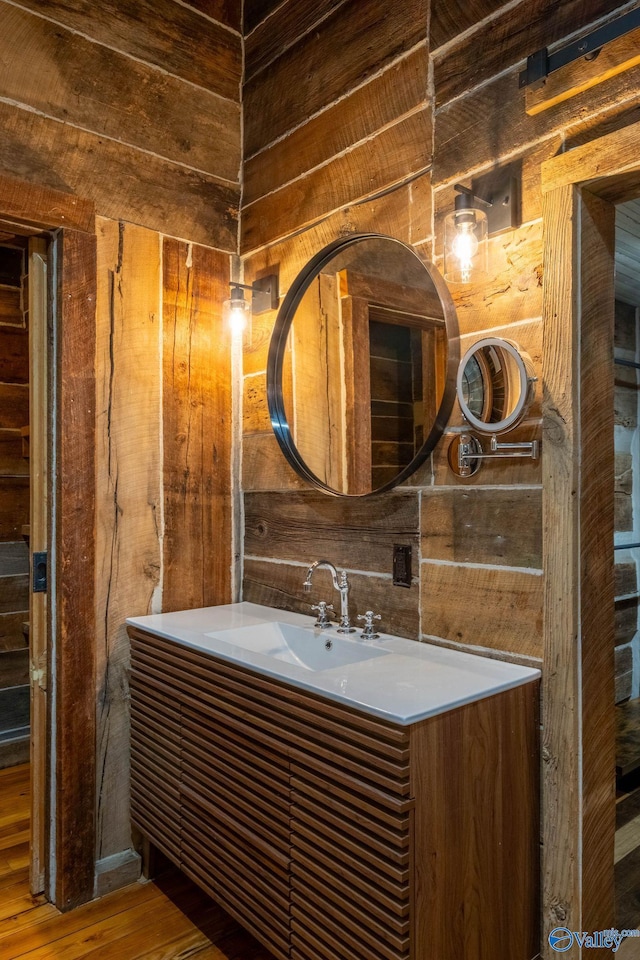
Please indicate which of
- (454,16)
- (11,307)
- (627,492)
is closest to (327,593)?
(454,16)

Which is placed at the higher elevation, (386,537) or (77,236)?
(77,236)

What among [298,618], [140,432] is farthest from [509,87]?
[298,618]

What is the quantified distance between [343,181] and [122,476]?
1.12 metres

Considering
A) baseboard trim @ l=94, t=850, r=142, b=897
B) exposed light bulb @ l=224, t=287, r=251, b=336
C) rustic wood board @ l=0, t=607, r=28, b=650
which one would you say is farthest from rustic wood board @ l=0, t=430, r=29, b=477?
baseboard trim @ l=94, t=850, r=142, b=897

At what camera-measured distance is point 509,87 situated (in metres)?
1.48

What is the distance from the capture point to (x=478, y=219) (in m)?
1.51

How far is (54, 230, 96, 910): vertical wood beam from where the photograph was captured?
190cm

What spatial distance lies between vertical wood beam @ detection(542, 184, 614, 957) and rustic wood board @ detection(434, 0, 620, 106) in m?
0.35

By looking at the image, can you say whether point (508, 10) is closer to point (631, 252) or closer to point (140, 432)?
point (140, 432)

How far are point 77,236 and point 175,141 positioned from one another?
52 centimetres

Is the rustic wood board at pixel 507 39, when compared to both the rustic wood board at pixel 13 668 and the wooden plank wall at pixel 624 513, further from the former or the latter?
the rustic wood board at pixel 13 668

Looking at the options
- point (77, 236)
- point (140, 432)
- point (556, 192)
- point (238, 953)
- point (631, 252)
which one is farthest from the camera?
point (631, 252)

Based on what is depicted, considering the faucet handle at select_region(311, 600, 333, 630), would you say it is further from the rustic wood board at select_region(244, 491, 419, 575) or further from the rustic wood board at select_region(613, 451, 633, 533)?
the rustic wood board at select_region(613, 451, 633, 533)

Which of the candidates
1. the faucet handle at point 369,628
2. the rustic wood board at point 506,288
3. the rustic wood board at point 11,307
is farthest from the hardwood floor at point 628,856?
the rustic wood board at point 11,307
